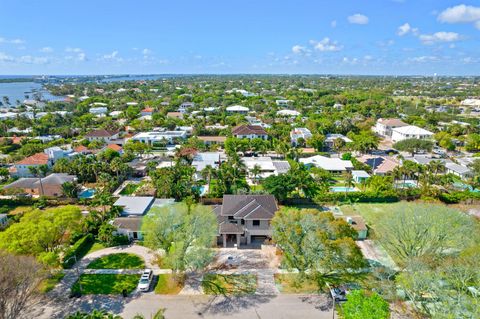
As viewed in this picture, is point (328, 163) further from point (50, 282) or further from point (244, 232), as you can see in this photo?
point (50, 282)

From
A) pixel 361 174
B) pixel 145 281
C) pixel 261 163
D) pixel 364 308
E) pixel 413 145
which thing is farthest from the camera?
pixel 413 145

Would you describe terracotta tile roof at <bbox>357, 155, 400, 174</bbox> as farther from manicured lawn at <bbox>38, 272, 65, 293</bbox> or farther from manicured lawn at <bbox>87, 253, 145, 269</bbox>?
manicured lawn at <bbox>38, 272, 65, 293</bbox>

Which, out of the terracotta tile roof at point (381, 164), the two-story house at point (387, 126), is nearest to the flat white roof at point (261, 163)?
the terracotta tile roof at point (381, 164)

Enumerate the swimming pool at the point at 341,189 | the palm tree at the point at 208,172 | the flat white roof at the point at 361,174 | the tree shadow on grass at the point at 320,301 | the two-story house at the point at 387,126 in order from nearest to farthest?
the tree shadow on grass at the point at 320,301, the palm tree at the point at 208,172, the swimming pool at the point at 341,189, the flat white roof at the point at 361,174, the two-story house at the point at 387,126

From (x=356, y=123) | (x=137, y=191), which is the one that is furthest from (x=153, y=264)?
(x=356, y=123)

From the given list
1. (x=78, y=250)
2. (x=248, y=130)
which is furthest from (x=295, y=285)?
(x=248, y=130)

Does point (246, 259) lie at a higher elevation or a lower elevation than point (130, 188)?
lower

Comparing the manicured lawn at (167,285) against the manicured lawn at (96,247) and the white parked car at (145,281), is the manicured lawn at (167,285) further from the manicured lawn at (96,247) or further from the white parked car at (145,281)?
the manicured lawn at (96,247)
